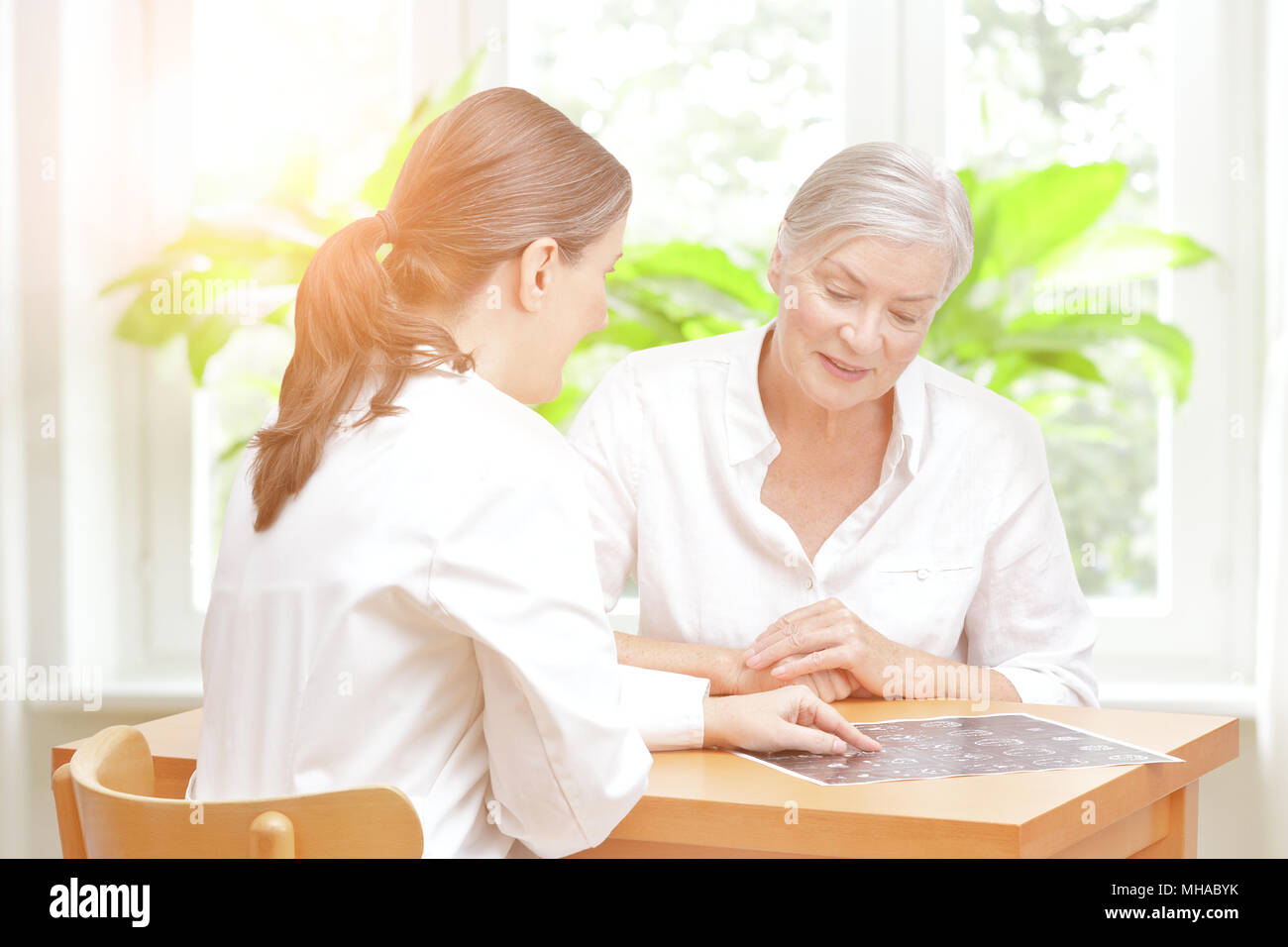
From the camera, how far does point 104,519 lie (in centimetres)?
266

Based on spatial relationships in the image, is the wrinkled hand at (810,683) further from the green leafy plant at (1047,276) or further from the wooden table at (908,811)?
the green leafy plant at (1047,276)

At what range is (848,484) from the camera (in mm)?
1847

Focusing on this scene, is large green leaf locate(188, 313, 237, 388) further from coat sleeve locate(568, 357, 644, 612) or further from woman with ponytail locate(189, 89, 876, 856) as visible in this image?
woman with ponytail locate(189, 89, 876, 856)

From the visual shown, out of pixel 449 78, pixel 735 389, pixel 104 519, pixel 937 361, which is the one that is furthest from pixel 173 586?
pixel 937 361

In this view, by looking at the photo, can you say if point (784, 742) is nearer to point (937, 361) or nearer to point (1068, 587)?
point (1068, 587)

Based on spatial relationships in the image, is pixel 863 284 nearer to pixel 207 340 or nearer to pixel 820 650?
pixel 820 650

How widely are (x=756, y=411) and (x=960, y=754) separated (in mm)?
729

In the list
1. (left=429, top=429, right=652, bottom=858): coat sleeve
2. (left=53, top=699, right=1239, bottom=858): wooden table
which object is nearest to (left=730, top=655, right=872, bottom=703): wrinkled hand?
(left=53, top=699, right=1239, bottom=858): wooden table

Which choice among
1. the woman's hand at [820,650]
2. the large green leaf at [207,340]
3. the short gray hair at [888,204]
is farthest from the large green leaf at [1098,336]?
the large green leaf at [207,340]

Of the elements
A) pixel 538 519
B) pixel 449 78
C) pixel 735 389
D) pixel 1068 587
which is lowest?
pixel 1068 587

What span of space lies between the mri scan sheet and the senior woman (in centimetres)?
20

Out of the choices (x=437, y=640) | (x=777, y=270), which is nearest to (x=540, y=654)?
(x=437, y=640)
